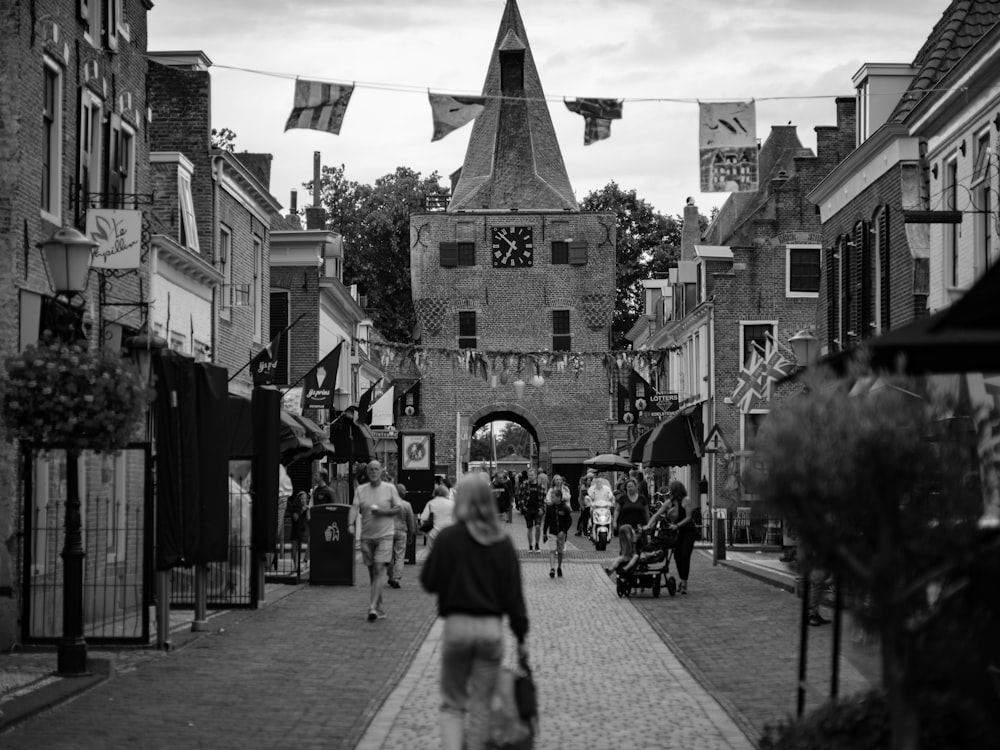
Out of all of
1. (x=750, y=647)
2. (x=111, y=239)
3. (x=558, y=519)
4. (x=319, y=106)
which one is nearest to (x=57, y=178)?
(x=111, y=239)

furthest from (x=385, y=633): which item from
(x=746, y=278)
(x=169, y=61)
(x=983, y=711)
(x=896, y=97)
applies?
(x=746, y=278)

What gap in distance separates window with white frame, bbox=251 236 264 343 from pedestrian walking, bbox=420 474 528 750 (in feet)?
89.6

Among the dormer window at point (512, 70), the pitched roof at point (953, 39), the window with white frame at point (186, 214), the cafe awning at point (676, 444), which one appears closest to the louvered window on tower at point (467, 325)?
the dormer window at point (512, 70)

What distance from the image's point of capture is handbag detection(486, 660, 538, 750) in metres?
7.71

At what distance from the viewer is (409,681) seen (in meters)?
12.9

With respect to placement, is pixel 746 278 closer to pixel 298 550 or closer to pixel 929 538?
pixel 298 550

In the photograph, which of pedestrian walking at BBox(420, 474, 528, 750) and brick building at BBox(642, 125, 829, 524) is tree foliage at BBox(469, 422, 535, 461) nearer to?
brick building at BBox(642, 125, 829, 524)

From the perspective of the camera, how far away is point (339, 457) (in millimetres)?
34250

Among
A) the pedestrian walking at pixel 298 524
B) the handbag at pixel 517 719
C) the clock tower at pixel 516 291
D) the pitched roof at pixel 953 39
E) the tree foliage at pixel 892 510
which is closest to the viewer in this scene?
the tree foliage at pixel 892 510

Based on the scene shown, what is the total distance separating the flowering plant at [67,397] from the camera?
1250 centimetres

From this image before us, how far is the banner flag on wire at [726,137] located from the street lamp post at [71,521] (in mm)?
10714

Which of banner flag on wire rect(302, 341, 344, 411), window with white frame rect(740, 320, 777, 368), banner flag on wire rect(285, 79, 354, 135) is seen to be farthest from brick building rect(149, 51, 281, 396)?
window with white frame rect(740, 320, 777, 368)

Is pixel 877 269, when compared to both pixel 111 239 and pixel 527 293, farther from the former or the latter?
pixel 527 293

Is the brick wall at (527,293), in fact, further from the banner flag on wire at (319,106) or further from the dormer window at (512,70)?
the banner flag on wire at (319,106)
